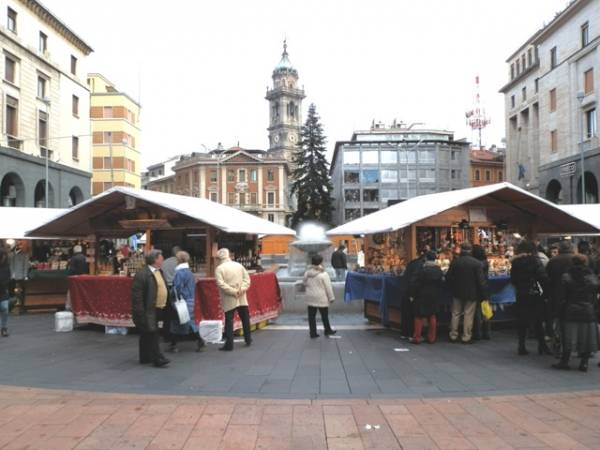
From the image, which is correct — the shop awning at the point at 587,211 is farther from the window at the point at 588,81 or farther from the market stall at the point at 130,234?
the window at the point at 588,81

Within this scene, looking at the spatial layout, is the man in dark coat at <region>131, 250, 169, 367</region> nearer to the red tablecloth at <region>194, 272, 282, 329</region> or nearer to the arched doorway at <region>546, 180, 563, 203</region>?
the red tablecloth at <region>194, 272, 282, 329</region>

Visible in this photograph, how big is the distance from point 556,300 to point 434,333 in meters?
2.42

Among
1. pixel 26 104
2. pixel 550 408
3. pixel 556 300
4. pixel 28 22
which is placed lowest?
pixel 550 408

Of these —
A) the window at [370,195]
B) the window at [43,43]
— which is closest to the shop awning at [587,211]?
the window at [43,43]

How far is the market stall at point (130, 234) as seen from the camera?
10789 millimetres

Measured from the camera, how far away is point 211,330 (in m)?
9.45

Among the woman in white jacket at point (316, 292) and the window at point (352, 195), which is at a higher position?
the window at point (352, 195)

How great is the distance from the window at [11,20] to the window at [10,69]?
2.00 meters

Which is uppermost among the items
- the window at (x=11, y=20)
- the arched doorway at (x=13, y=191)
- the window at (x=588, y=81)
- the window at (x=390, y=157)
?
the window at (x=11, y=20)

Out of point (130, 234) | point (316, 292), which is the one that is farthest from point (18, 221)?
point (316, 292)

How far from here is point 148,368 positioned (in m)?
7.74

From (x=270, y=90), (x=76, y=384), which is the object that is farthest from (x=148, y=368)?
(x=270, y=90)

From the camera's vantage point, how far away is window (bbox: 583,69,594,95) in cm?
3649

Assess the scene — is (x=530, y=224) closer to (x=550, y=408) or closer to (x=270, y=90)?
(x=550, y=408)
